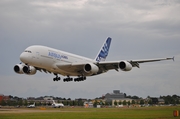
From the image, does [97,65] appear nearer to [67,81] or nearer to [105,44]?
[67,81]

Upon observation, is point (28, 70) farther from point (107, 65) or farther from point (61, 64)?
point (107, 65)

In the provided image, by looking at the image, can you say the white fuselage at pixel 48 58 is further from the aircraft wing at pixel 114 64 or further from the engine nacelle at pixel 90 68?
the aircraft wing at pixel 114 64

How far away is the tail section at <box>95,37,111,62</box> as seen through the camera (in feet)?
245

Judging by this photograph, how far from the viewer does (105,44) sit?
7912 cm

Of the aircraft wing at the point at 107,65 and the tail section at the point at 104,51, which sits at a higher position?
the tail section at the point at 104,51

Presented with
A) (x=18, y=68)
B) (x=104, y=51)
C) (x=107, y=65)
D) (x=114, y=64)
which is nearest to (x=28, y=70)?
(x=18, y=68)

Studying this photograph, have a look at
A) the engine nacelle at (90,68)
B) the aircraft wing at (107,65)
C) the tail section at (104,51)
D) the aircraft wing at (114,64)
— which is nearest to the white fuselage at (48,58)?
the aircraft wing at (107,65)

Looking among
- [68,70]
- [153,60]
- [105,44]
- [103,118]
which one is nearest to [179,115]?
[103,118]

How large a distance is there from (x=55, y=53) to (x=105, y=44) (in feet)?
77.6

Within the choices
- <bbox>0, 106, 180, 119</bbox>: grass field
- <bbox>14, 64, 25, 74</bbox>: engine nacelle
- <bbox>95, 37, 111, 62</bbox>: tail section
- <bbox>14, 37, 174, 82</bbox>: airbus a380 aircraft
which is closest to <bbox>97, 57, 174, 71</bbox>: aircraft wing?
<bbox>14, 37, 174, 82</bbox>: airbus a380 aircraft

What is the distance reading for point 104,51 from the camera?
77500mm

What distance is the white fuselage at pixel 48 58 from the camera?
53028mm

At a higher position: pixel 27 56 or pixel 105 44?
pixel 105 44

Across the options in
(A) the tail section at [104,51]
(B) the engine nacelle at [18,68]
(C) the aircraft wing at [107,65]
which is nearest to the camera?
(C) the aircraft wing at [107,65]
